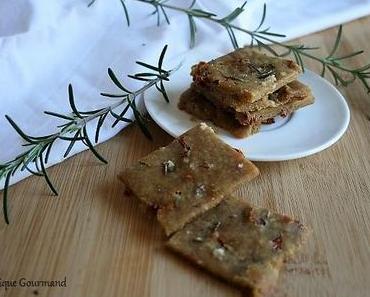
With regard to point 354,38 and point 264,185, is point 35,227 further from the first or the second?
point 354,38

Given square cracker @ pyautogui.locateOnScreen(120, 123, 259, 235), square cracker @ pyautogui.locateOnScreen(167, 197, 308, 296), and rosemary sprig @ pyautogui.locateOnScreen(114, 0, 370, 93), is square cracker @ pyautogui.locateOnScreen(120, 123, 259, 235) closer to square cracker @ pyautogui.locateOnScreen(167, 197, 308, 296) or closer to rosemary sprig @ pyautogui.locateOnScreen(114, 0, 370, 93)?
square cracker @ pyautogui.locateOnScreen(167, 197, 308, 296)

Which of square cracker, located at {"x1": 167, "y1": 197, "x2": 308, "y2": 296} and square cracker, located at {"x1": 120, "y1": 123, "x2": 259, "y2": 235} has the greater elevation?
square cracker, located at {"x1": 120, "y1": 123, "x2": 259, "y2": 235}

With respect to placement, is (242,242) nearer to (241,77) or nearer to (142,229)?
(142,229)

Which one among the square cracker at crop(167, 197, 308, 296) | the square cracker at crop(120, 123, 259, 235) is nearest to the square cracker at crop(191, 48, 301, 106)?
the square cracker at crop(120, 123, 259, 235)

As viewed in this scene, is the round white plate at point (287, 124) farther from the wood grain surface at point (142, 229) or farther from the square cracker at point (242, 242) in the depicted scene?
the square cracker at point (242, 242)

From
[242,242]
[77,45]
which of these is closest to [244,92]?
[242,242]

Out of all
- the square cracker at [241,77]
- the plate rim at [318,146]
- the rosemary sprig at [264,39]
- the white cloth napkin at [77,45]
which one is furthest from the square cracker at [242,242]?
the rosemary sprig at [264,39]
